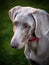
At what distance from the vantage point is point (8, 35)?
16.6 feet

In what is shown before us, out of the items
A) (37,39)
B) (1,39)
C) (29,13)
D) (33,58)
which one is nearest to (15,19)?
(29,13)

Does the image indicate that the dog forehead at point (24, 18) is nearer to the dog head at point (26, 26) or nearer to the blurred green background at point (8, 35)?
the dog head at point (26, 26)

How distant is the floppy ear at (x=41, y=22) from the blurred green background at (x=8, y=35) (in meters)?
1.32

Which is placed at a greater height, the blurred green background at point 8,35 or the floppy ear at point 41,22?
the floppy ear at point 41,22

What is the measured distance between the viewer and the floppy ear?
3070 mm

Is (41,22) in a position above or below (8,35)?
above

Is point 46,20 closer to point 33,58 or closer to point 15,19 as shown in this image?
point 15,19

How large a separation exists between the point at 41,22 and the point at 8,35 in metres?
2.02

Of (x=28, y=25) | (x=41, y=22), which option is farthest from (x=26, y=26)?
(x=41, y=22)

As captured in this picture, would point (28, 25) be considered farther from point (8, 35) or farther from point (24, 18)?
point (8, 35)

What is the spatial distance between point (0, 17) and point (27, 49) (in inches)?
88.1

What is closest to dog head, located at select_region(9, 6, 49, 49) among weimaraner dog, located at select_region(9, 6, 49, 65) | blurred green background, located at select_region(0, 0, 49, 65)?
weimaraner dog, located at select_region(9, 6, 49, 65)

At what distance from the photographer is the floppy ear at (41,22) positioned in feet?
10.1

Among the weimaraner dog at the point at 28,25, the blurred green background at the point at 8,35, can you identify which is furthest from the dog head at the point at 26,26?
the blurred green background at the point at 8,35
